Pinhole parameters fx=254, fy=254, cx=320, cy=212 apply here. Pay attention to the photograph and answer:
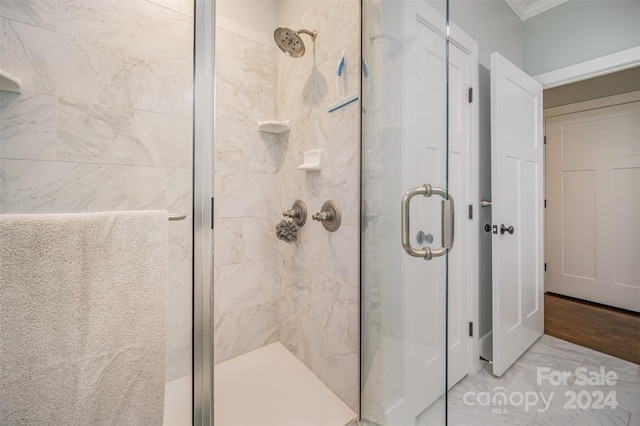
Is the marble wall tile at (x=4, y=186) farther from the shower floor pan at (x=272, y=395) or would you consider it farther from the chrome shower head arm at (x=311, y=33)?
the chrome shower head arm at (x=311, y=33)

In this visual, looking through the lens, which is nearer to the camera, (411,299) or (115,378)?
(115,378)

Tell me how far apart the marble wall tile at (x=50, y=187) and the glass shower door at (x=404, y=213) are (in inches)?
36.3

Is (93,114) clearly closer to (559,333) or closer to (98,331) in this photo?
(98,331)

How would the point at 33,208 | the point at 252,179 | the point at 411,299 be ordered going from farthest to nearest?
the point at 252,179 → the point at 411,299 → the point at 33,208

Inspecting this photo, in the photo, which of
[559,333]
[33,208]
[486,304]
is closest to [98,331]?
[33,208]

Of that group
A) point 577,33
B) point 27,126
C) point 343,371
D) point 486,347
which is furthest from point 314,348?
point 577,33

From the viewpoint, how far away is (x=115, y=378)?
2.06ft

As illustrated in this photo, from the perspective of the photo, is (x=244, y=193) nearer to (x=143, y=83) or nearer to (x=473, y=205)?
(x=143, y=83)

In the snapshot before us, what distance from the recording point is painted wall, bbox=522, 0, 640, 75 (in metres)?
1.59

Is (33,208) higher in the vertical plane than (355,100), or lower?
lower

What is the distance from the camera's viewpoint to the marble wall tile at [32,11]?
2.35ft

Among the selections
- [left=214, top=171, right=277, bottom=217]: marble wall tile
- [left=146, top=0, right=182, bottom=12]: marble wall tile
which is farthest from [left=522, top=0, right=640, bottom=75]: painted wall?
[left=146, top=0, right=182, bottom=12]: marble wall tile

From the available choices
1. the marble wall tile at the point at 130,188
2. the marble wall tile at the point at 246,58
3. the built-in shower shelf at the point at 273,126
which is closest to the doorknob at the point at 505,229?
the built-in shower shelf at the point at 273,126

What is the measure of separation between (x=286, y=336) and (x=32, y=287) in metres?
1.20
